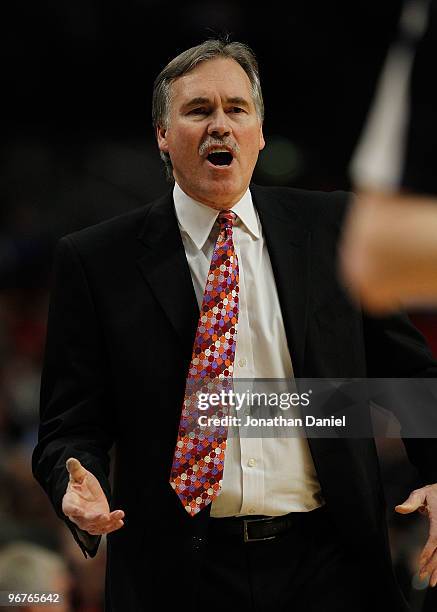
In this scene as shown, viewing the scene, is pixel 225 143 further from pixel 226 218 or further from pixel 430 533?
pixel 430 533

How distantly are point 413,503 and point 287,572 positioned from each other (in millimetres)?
171

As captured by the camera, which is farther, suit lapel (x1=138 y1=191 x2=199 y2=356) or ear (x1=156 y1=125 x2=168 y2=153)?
ear (x1=156 y1=125 x2=168 y2=153)

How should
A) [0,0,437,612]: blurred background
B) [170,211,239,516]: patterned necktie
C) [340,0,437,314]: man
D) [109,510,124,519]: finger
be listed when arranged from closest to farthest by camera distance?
[340,0,437,314]: man → [109,510,124,519]: finger → [170,211,239,516]: patterned necktie → [0,0,437,612]: blurred background

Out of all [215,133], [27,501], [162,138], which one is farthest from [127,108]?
[27,501]

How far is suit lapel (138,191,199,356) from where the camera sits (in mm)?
1122

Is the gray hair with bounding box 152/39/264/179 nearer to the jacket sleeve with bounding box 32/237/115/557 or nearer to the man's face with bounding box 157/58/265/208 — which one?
the man's face with bounding box 157/58/265/208

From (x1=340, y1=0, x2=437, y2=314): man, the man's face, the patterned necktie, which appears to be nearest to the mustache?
the man's face

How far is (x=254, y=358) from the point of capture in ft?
3.66

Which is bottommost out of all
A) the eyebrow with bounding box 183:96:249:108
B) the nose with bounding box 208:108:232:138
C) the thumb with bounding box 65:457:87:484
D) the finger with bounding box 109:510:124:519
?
the finger with bounding box 109:510:124:519

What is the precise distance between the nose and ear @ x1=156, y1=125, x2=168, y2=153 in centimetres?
9

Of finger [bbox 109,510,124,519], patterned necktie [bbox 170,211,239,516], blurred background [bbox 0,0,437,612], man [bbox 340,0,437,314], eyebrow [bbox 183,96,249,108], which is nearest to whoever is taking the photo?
man [bbox 340,0,437,314]

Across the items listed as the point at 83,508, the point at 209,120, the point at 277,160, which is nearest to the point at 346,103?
the point at 277,160

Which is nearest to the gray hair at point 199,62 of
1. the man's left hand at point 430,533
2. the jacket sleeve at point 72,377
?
the jacket sleeve at point 72,377

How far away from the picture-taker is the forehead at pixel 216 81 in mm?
1181
